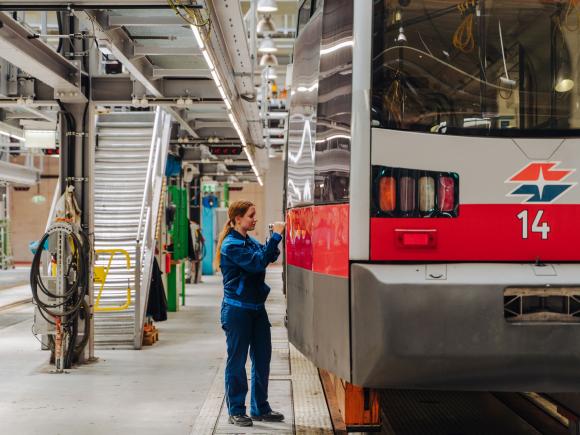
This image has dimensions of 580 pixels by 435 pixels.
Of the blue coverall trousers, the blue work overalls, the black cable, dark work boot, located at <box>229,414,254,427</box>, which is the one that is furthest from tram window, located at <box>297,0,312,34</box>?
the black cable

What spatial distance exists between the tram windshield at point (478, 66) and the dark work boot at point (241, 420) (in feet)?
9.53

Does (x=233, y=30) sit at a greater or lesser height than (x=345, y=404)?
greater

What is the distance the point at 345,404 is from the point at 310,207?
1.13 m

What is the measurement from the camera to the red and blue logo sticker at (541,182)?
175 inches

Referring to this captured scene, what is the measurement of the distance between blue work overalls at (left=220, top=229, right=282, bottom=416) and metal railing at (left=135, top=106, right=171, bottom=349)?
458 cm

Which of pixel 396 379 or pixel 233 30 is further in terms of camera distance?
pixel 233 30

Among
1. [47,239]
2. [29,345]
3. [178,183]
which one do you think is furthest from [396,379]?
[178,183]

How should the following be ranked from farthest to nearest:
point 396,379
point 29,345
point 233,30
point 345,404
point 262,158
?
1. point 262,158
2. point 29,345
3. point 233,30
4. point 345,404
5. point 396,379

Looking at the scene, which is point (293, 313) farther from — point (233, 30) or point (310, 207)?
point (233, 30)

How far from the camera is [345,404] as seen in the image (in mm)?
4945

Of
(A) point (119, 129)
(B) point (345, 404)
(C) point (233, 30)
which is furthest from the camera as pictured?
(A) point (119, 129)

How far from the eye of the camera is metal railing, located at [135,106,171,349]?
11.0 metres

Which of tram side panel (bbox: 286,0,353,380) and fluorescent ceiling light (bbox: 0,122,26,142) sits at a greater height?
fluorescent ceiling light (bbox: 0,122,26,142)

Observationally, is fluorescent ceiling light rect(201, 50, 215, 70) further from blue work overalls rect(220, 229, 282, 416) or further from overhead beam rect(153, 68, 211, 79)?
overhead beam rect(153, 68, 211, 79)
